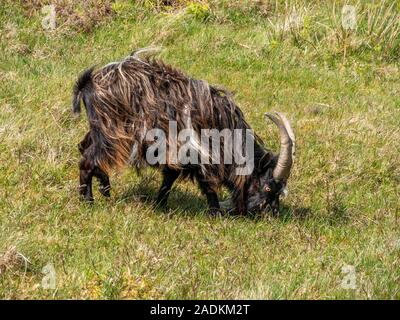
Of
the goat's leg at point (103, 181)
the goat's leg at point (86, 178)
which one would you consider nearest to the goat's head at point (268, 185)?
the goat's leg at point (103, 181)

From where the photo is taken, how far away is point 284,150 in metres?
8.30

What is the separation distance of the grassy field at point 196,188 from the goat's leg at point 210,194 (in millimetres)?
99

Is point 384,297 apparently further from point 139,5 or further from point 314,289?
point 139,5

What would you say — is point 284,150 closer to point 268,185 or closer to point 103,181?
point 268,185

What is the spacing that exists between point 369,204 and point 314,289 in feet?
10.0

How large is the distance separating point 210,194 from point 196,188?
0.99 m

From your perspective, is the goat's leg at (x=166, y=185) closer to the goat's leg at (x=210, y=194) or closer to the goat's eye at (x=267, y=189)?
the goat's leg at (x=210, y=194)

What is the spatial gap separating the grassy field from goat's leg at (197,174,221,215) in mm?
99

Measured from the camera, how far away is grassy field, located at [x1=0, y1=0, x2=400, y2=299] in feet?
21.7

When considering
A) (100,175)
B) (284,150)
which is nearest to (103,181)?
(100,175)

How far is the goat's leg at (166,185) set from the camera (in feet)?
28.2

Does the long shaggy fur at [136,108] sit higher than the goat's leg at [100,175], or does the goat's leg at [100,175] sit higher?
the long shaggy fur at [136,108]

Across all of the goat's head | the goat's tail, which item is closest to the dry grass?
the goat's tail
